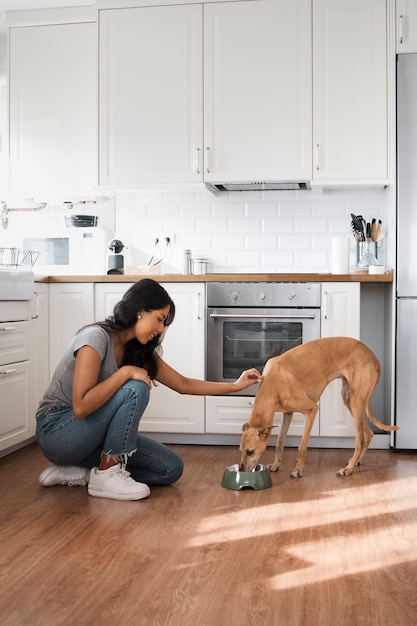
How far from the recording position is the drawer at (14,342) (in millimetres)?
3701

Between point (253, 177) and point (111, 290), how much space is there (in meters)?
1.06

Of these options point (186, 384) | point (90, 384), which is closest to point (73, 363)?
point (90, 384)

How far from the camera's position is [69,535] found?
8.25 feet

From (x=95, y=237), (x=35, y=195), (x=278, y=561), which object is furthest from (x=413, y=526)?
(x=35, y=195)

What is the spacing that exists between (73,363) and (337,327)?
5.31 feet

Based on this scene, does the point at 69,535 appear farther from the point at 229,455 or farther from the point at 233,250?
the point at 233,250

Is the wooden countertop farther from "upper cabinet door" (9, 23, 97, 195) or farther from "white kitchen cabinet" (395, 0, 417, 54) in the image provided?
"white kitchen cabinet" (395, 0, 417, 54)

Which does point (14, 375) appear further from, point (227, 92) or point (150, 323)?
point (227, 92)

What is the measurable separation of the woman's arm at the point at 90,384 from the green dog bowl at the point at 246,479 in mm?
667

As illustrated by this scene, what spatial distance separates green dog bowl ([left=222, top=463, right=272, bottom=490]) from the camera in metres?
3.15

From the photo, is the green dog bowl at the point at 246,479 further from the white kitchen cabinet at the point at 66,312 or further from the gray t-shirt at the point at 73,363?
the white kitchen cabinet at the point at 66,312

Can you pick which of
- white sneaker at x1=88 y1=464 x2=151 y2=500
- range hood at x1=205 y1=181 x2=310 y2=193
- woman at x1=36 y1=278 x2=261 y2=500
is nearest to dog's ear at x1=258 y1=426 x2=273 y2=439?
woman at x1=36 y1=278 x2=261 y2=500

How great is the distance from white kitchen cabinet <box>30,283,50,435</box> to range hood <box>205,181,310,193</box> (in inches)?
47.3

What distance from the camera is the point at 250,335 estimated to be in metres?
4.10
